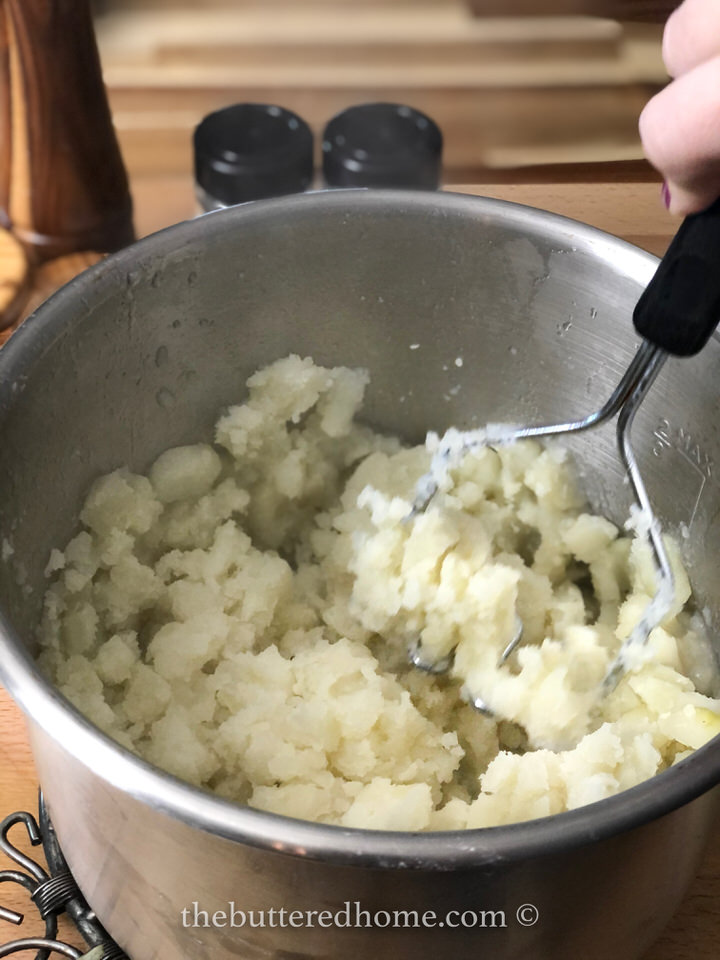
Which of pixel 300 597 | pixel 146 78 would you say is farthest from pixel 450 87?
pixel 300 597

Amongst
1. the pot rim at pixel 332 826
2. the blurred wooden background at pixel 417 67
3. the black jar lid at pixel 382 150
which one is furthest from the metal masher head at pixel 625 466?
the blurred wooden background at pixel 417 67

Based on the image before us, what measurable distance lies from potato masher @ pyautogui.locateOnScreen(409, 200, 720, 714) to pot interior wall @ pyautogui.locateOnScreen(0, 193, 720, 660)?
68 millimetres

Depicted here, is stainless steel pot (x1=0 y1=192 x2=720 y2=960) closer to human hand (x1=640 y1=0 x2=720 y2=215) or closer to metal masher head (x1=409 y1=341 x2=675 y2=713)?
metal masher head (x1=409 y1=341 x2=675 y2=713)

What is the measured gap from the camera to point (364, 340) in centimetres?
97

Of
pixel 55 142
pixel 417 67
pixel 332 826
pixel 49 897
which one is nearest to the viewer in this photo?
pixel 332 826

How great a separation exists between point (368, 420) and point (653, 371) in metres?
0.35

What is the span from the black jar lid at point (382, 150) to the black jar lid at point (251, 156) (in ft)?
0.14

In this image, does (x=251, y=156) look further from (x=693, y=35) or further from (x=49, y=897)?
(x=49, y=897)

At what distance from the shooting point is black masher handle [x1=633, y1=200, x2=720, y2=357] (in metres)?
0.67

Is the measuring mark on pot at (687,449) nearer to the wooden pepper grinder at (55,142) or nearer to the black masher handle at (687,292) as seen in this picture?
the black masher handle at (687,292)

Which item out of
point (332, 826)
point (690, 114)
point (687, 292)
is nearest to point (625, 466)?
point (687, 292)

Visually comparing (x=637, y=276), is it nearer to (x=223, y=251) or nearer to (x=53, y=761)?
(x=223, y=251)

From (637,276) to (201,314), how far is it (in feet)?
1.30

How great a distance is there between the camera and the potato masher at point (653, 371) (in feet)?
2.20
